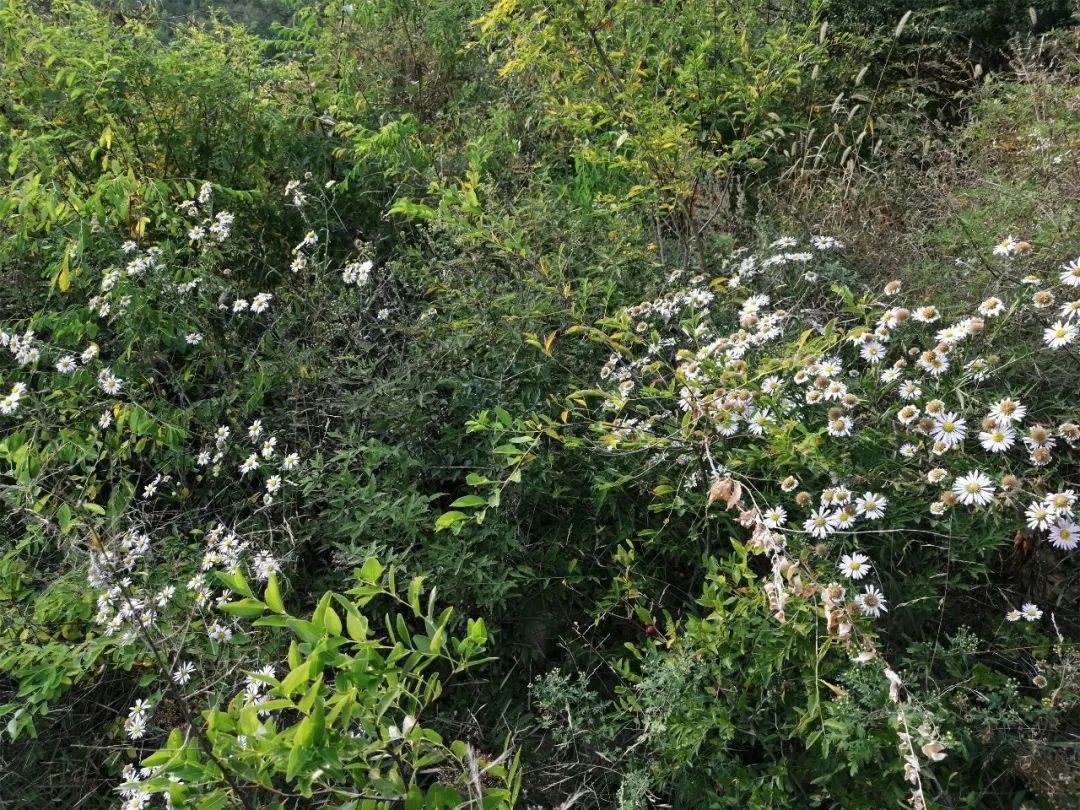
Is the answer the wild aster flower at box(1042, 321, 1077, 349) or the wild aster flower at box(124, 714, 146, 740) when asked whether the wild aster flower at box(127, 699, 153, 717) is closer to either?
the wild aster flower at box(124, 714, 146, 740)

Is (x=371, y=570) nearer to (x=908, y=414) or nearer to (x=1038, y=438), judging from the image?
(x=908, y=414)

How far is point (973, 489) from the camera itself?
163cm

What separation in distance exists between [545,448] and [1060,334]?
128cm

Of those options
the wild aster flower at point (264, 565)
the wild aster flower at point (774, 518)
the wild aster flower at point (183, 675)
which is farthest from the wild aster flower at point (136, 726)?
the wild aster flower at point (774, 518)

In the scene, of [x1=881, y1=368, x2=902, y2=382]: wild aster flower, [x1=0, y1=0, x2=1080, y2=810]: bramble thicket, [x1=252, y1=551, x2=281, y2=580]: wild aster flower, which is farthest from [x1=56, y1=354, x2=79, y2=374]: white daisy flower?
[x1=881, y1=368, x2=902, y2=382]: wild aster flower

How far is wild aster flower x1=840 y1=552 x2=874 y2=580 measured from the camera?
166 centimetres

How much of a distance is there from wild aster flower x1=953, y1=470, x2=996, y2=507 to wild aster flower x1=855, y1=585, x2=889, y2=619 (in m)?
0.26

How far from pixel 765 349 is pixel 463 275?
1.06m

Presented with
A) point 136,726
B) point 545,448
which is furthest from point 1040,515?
point 136,726

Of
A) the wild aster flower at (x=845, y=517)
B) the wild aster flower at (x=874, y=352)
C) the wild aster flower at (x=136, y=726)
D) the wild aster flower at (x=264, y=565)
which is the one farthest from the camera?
the wild aster flower at (x=264, y=565)

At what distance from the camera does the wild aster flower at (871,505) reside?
1.70m

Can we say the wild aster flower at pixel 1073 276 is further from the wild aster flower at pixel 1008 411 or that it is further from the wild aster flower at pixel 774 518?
the wild aster flower at pixel 774 518

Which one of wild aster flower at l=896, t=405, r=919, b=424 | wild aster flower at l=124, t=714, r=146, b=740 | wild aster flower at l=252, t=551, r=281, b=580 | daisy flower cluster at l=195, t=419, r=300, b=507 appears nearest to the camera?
wild aster flower at l=896, t=405, r=919, b=424

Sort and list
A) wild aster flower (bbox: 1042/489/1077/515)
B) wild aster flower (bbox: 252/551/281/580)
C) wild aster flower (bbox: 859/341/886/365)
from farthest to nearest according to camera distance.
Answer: wild aster flower (bbox: 252/551/281/580), wild aster flower (bbox: 859/341/886/365), wild aster flower (bbox: 1042/489/1077/515)
